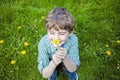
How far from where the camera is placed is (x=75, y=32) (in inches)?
164

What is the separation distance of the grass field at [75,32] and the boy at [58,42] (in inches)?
30.0

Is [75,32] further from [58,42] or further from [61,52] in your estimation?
[61,52]

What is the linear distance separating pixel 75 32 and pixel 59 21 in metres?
1.61

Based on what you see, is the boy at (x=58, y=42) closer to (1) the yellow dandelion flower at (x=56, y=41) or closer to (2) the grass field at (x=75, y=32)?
(1) the yellow dandelion flower at (x=56, y=41)

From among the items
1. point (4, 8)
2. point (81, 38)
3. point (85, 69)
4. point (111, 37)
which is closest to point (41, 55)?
point (85, 69)

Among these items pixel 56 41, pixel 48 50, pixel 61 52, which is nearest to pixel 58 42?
pixel 56 41

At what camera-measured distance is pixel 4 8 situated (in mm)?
4504

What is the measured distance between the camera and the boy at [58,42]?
8.36 ft

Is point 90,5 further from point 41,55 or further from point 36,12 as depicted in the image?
point 41,55

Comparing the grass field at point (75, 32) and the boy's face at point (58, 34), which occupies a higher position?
the boy's face at point (58, 34)

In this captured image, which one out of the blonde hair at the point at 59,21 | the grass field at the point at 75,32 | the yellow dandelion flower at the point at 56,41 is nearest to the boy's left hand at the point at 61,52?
the yellow dandelion flower at the point at 56,41

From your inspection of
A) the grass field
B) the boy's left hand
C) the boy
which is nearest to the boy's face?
the boy

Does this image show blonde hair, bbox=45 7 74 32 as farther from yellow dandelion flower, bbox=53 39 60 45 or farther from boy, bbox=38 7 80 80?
yellow dandelion flower, bbox=53 39 60 45

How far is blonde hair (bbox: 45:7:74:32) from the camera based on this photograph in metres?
2.55
